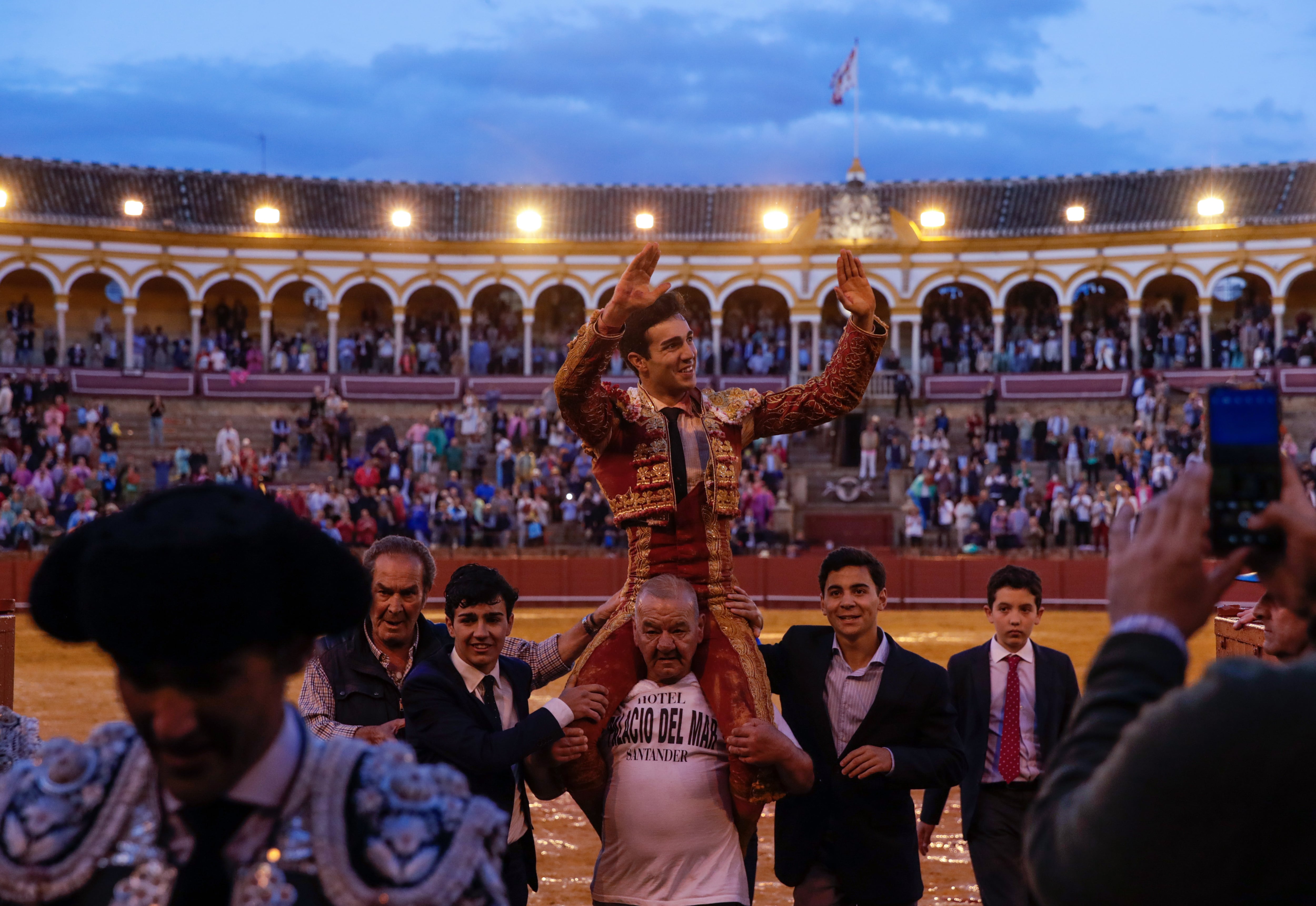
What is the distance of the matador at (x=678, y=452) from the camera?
364 centimetres

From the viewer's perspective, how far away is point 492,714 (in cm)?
363

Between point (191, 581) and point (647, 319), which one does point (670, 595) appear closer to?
point (647, 319)

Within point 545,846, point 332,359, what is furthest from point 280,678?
point 332,359

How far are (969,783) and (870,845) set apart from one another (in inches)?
31.6

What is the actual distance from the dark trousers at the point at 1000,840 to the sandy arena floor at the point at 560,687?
923 millimetres

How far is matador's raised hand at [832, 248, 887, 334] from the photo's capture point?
4008mm

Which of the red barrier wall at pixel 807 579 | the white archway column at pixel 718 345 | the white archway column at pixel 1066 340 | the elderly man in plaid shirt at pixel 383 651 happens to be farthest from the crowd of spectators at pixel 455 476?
the elderly man in plaid shirt at pixel 383 651

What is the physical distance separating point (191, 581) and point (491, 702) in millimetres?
2269

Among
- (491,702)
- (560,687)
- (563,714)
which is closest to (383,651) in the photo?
(491,702)

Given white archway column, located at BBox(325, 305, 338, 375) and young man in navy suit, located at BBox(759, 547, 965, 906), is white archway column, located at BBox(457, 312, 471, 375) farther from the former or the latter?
young man in navy suit, located at BBox(759, 547, 965, 906)

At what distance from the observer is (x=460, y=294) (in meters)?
33.8

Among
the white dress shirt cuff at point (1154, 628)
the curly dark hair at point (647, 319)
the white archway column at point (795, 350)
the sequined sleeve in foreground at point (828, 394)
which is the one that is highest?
the white archway column at point (795, 350)

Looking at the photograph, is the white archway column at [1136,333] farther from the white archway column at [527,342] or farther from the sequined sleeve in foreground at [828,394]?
the sequined sleeve in foreground at [828,394]

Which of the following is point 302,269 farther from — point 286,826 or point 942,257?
point 286,826
